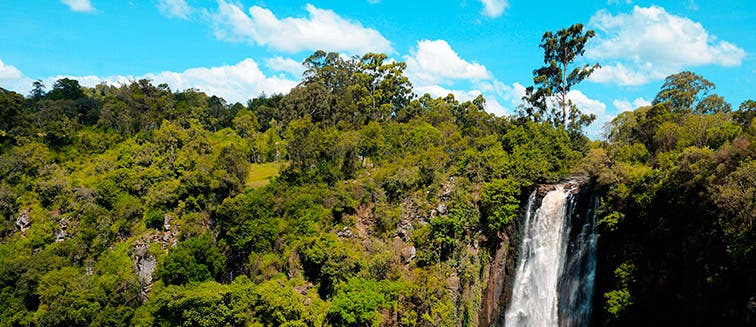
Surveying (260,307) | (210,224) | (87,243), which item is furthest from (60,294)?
(260,307)

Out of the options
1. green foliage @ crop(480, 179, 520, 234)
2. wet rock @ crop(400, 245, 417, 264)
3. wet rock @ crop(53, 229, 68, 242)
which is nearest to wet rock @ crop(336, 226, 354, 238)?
wet rock @ crop(400, 245, 417, 264)

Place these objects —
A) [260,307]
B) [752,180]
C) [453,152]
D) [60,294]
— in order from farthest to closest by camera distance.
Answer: [453,152]
[60,294]
[260,307]
[752,180]

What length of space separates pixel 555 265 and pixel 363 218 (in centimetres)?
1630

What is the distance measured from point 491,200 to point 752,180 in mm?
16637

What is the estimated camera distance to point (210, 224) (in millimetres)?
42562

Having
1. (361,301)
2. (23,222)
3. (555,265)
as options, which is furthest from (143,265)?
(555,265)

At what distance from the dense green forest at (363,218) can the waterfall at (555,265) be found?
1157mm

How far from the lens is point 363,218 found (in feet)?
128

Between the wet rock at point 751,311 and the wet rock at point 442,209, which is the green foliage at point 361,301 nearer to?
the wet rock at point 442,209

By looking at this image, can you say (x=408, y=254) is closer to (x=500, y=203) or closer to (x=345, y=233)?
(x=345, y=233)

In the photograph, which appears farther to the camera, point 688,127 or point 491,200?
point 491,200

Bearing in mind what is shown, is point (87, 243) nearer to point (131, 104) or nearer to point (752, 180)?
point (131, 104)

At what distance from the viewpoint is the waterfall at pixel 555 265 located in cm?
2809

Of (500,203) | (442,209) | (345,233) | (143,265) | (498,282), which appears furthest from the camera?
(143,265)
